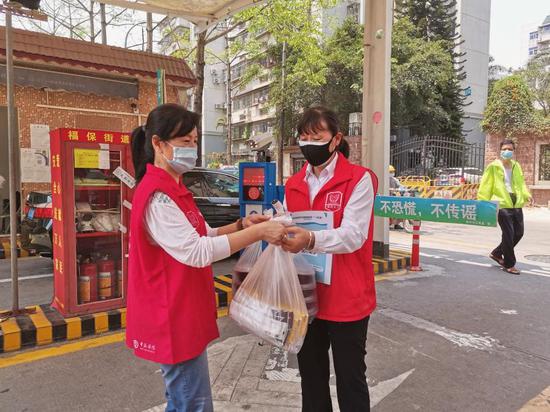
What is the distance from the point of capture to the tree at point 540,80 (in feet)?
97.3

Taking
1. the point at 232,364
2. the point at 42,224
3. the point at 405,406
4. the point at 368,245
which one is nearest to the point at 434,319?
the point at 405,406

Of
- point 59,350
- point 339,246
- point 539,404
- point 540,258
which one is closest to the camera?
point 339,246

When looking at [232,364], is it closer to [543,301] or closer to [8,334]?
[8,334]

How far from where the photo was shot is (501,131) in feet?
52.7

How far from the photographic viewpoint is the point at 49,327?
3.56m

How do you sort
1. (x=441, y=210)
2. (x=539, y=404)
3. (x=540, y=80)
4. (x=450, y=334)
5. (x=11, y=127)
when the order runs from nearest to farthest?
(x=539, y=404) → (x=11, y=127) → (x=450, y=334) → (x=441, y=210) → (x=540, y=80)

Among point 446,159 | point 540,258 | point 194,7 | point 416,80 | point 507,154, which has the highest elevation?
point 416,80

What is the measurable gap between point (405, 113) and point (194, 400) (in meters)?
22.9

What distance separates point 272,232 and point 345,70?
2212 cm

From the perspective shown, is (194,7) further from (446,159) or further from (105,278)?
(446,159)

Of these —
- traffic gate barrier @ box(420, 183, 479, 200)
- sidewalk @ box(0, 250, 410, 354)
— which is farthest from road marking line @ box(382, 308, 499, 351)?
traffic gate barrier @ box(420, 183, 479, 200)

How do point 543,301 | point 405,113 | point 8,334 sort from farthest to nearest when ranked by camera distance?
point 405,113, point 543,301, point 8,334

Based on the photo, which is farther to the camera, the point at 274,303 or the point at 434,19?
the point at 434,19

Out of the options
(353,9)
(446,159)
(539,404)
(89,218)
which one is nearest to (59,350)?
(89,218)
